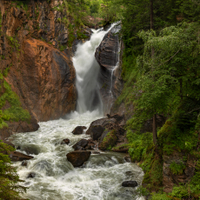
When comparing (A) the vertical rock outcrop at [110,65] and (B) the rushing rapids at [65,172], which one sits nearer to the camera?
(B) the rushing rapids at [65,172]

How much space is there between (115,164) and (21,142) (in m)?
8.24

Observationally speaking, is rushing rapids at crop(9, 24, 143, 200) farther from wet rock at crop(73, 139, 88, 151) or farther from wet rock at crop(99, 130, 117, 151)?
wet rock at crop(99, 130, 117, 151)

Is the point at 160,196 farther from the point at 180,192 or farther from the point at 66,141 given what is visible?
the point at 66,141

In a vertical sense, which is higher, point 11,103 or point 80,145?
point 11,103

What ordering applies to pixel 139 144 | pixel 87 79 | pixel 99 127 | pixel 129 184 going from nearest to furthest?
pixel 129 184 < pixel 139 144 < pixel 99 127 < pixel 87 79

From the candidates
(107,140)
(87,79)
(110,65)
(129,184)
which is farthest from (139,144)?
(87,79)

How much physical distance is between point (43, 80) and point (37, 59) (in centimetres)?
263

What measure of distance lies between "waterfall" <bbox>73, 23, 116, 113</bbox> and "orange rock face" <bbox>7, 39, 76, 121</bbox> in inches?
73.7

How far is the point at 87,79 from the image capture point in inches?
1102

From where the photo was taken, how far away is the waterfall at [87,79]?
27.6m

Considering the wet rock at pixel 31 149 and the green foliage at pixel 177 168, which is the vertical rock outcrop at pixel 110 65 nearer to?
the wet rock at pixel 31 149

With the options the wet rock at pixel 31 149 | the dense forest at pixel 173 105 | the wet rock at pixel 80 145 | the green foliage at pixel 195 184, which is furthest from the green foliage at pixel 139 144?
the wet rock at pixel 31 149

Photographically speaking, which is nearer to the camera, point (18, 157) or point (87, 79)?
point (18, 157)

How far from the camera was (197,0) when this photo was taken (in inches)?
322
